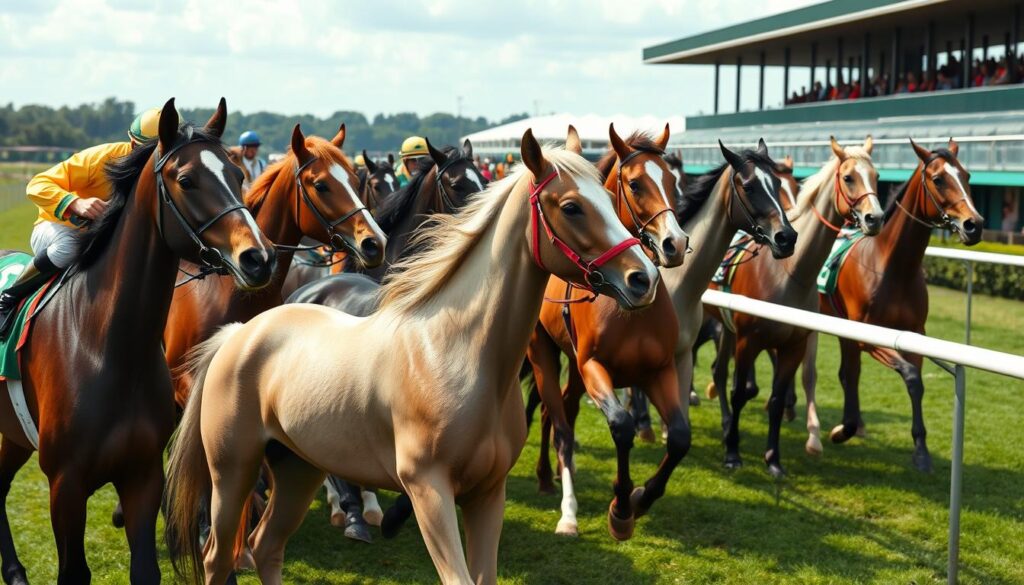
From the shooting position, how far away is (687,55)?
35.5 m

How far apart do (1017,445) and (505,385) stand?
5632 mm

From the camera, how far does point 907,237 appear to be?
7.28m

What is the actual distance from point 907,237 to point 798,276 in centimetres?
93

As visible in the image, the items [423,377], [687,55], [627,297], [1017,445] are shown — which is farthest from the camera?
[687,55]

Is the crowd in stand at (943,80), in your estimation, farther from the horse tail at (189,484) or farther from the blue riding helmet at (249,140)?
the horse tail at (189,484)

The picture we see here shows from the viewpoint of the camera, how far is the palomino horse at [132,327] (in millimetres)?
3584

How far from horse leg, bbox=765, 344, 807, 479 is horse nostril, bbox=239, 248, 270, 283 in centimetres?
425

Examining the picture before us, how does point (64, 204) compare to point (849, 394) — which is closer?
point (64, 204)

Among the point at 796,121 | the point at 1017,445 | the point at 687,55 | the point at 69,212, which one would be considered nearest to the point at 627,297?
the point at 69,212

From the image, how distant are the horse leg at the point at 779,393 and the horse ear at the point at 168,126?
4.39m

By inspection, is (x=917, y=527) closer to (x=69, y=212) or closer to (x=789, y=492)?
(x=789, y=492)

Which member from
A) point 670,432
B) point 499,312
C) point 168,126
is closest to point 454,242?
point 499,312

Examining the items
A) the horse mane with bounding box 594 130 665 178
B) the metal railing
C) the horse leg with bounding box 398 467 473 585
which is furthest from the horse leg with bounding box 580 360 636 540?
the horse leg with bounding box 398 467 473 585

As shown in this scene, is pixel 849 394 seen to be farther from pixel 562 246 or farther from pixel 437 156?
pixel 562 246
